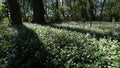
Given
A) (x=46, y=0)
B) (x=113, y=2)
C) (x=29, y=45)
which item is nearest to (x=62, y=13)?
(x=46, y=0)

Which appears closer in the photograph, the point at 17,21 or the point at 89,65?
the point at 89,65

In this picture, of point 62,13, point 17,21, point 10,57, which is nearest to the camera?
point 10,57

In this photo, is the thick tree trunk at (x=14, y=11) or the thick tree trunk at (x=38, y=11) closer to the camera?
the thick tree trunk at (x=14, y=11)

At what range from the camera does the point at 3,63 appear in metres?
5.52

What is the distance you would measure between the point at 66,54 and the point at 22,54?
1190 millimetres

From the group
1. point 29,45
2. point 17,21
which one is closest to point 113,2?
point 17,21

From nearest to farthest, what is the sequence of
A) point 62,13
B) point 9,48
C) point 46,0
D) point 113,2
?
point 9,48, point 113,2, point 62,13, point 46,0

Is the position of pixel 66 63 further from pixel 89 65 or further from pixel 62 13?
pixel 62 13

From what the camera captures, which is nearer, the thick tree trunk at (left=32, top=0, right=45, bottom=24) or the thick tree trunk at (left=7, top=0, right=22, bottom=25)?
the thick tree trunk at (left=7, top=0, right=22, bottom=25)

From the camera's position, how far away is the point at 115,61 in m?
4.93

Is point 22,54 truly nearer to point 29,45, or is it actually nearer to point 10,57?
point 10,57

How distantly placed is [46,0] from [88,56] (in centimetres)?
5991

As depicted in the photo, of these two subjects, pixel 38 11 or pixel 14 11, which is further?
pixel 38 11

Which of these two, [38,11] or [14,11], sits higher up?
[14,11]
